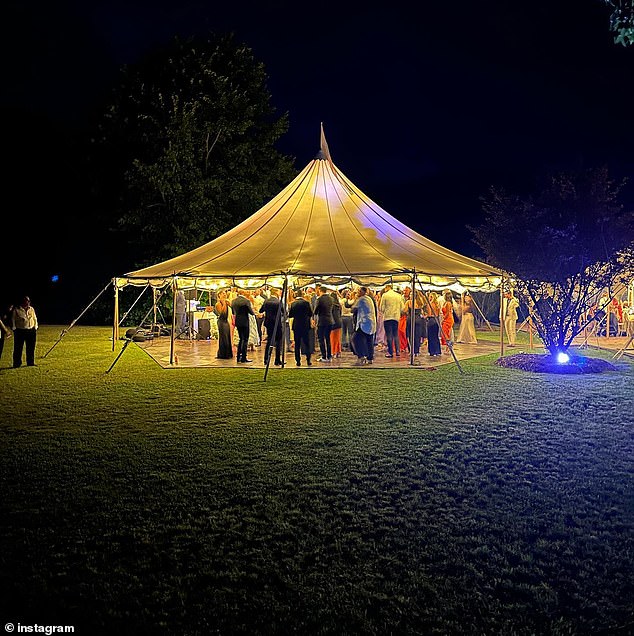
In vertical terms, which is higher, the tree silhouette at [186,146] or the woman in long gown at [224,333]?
the tree silhouette at [186,146]

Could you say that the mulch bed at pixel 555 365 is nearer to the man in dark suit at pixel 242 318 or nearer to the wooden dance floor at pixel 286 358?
the wooden dance floor at pixel 286 358

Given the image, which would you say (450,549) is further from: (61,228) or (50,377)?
(61,228)

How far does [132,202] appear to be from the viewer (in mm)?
25938

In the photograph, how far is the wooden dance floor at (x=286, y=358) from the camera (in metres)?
12.0

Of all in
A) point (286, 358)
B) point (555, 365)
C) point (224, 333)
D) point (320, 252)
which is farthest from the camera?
point (286, 358)

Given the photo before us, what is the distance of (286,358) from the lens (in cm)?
1341

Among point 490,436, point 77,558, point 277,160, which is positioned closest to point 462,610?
point 77,558

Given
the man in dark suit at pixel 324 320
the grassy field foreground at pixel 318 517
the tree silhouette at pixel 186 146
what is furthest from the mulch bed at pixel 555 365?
the tree silhouette at pixel 186 146

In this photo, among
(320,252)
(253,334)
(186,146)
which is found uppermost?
(186,146)

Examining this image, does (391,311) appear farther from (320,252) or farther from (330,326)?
(320,252)

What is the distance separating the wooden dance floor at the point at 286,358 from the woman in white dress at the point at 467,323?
1.50 feet

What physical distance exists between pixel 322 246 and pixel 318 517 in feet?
31.6

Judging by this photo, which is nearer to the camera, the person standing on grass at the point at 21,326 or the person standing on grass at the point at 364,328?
the person standing on grass at the point at 21,326

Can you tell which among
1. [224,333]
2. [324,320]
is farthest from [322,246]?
[224,333]
